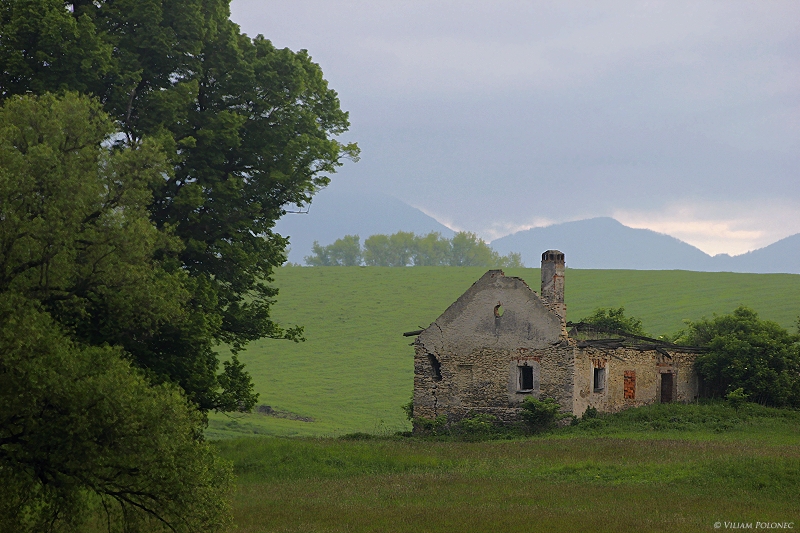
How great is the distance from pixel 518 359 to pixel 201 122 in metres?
19.2

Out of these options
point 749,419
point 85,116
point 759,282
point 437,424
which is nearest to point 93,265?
point 85,116

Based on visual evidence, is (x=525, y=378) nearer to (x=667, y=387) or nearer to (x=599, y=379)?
(x=599, y=379)

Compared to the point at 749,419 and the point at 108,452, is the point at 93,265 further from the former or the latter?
the point at 749,419

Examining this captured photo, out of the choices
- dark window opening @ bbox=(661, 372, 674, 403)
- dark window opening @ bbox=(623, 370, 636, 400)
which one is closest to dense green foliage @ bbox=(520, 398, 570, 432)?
dark window opening @ bbox=(623, 370, 636, 400)

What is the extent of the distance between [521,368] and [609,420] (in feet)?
14.0

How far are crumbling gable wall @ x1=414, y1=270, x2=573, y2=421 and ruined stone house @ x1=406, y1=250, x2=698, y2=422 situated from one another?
43mm

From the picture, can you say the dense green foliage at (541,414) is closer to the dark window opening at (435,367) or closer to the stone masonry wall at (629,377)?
the stone masonry wall at (629,377)

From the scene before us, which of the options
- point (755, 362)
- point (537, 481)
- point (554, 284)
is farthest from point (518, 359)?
point (537, 481)

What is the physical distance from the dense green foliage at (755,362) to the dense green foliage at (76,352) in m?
32.2

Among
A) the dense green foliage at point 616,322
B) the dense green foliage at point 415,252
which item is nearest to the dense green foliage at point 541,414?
the dense green foliage at point 616,322

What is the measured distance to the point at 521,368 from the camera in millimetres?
41500

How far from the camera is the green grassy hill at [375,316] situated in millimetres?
59613

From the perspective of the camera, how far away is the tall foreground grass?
2088 centimetres

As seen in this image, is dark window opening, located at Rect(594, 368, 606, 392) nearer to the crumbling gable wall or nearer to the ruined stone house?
the ruined stone house
